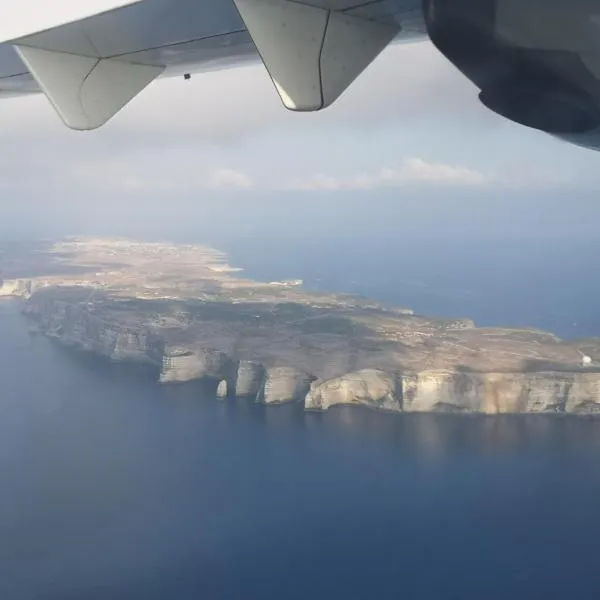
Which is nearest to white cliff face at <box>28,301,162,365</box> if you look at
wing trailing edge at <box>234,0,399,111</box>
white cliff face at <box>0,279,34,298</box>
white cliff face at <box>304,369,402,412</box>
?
white cliff face at <box>0,279,34,298</box>

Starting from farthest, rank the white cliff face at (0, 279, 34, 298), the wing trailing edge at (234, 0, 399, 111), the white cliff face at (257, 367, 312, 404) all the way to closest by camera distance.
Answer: the white cliff face at (0, 279, 34, 298) → the white cliff face at (257, 367, 312, 404) → the wing trailing edge at (234, 0, 399, 111)

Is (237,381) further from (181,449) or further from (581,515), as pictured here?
(581,515)

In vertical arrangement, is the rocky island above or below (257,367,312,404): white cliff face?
above

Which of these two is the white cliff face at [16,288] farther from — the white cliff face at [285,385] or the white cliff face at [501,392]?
the white cliff face at [501,392]

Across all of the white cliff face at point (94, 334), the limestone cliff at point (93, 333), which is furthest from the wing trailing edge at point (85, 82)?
the white cliff face at point (94, 334)

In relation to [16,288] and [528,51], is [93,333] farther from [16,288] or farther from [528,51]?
[528,51]

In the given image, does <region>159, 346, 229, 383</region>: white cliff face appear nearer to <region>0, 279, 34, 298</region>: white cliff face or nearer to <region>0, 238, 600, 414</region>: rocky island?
<region>0, 238, 600, 414</region>: rocky island
